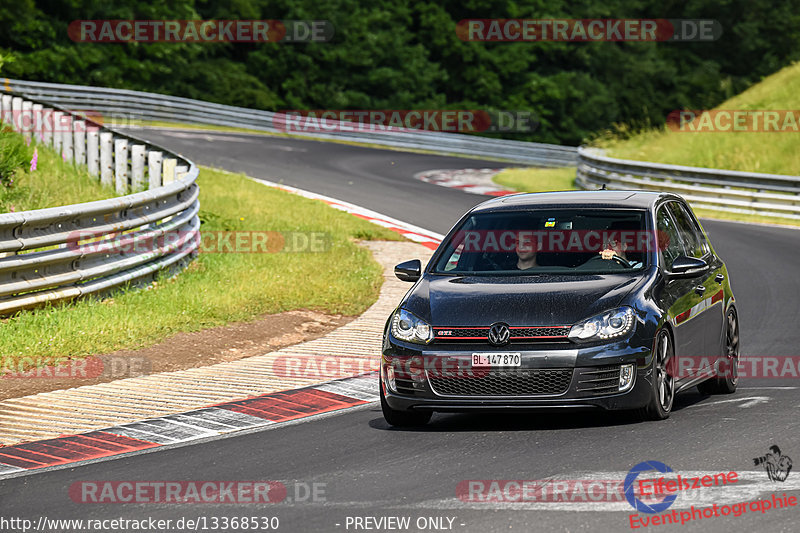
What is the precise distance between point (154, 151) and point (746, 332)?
9.64 m

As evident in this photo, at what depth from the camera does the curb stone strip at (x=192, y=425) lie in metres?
7.87

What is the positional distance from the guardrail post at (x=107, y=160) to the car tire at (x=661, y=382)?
42.5 ft

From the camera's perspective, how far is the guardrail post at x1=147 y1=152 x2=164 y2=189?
18.1m

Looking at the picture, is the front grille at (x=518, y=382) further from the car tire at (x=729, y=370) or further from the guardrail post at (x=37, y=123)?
the guardrail post at (x=37, y=123)

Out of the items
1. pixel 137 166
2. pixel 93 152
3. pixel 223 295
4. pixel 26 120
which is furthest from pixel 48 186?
pixel 26 120

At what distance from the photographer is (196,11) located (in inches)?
2283

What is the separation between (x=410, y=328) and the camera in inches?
323

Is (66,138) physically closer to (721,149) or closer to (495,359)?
(495,359)

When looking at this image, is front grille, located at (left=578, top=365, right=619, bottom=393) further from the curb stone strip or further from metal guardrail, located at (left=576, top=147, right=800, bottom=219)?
metal guardrail, located at (left=576, top=147, right=800, bottom=219)

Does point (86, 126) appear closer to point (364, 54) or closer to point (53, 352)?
point (53, 352)

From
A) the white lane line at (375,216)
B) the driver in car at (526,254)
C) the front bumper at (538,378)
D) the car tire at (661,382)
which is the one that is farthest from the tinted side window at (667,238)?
the white lane line at (375,216)

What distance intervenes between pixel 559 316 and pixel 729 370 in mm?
2524

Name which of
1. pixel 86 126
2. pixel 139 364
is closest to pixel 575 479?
pixel 139 364

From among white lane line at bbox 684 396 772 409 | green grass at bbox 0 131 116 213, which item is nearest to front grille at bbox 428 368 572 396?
white lane line at bbox 684 396 772 409
